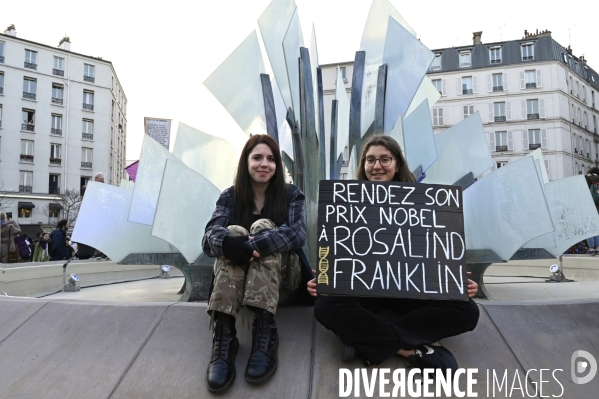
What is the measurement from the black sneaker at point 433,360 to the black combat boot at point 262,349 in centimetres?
69

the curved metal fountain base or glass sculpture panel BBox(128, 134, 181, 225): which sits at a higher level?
glass sculpture panel BBox(128, 134, 181, 225)

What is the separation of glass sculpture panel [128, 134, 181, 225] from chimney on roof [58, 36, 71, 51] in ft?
143

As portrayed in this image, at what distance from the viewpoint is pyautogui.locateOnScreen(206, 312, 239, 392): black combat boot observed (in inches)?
87.4

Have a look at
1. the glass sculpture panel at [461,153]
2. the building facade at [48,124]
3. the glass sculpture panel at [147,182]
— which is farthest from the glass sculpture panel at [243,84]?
the building facade at [48,124]

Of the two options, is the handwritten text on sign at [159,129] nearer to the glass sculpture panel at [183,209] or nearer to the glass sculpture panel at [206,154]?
the glass sculpture panel at [206,154]

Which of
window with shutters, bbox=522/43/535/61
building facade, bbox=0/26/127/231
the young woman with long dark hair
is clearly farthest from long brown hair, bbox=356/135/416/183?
window with shutters, bbox=522/43/535/61

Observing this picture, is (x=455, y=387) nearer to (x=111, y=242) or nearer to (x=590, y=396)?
(x=590, y=396)

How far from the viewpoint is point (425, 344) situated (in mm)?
2340

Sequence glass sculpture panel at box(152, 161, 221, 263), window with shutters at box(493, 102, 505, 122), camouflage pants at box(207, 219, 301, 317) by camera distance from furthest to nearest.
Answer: window with shutters at box(493, 102, 505, 122), glass sculpture panel at box(152, 161, 221, 263), camouflage pants at box(207, 219, 301, 317)

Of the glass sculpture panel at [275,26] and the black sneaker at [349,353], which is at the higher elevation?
the glass sculpture panel at [275,26]

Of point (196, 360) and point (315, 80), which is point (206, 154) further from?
point (196, 360)

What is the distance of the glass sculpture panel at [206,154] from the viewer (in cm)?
496

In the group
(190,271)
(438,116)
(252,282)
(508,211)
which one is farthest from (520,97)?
(252,282)

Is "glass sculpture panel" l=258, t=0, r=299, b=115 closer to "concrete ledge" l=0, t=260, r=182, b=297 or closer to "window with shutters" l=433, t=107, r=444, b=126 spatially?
"concrete ledge" l=0, t=260, r=182, b=297
